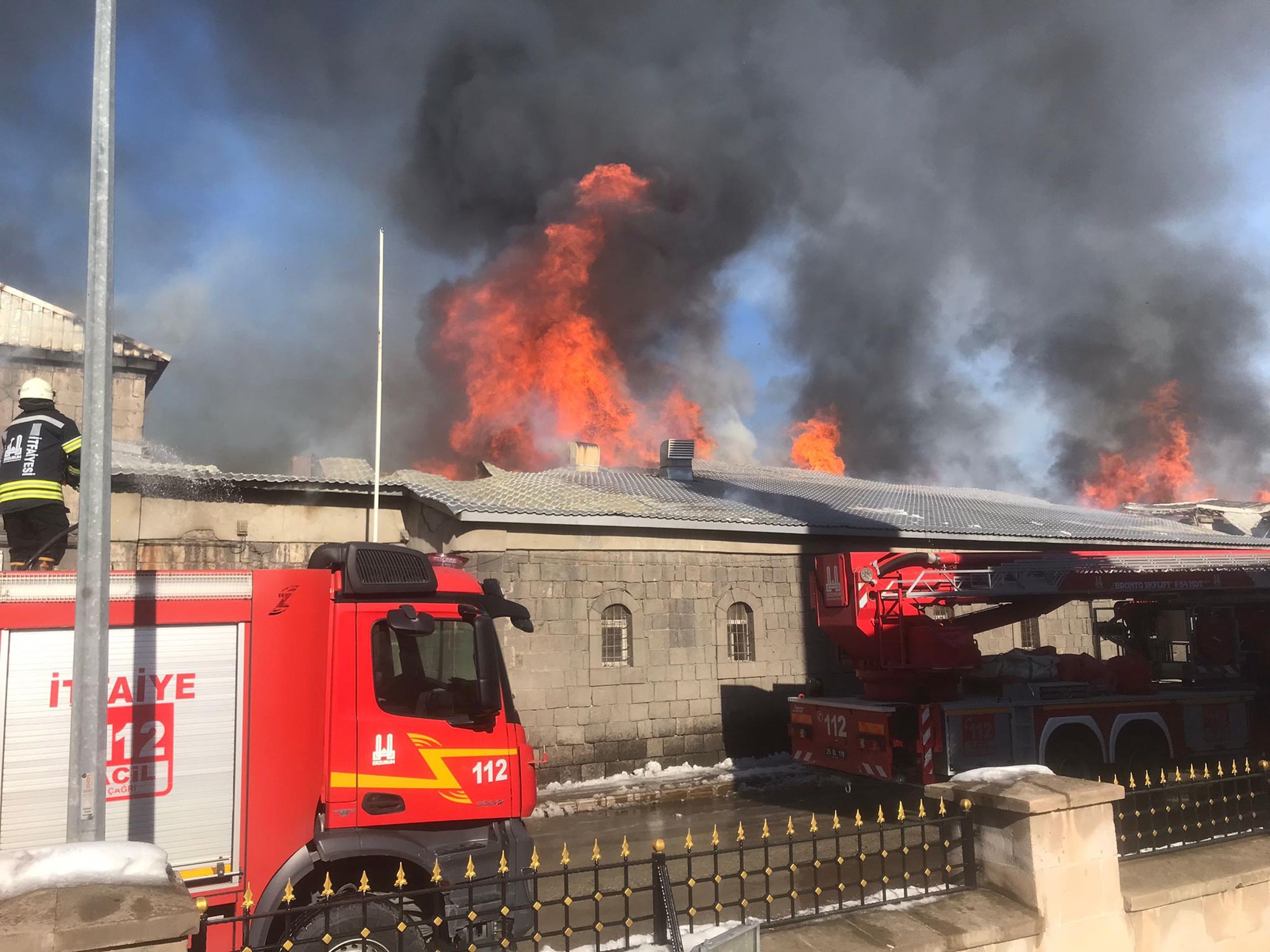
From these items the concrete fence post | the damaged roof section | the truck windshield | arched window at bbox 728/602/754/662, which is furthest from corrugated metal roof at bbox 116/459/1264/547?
the damaged roof section

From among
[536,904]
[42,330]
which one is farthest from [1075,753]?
[42,330]

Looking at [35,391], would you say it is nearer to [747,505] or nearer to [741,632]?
[741,632]

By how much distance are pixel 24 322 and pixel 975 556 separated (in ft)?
75.3

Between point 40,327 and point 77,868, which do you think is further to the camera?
point 40,327

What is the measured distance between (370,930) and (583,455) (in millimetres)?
17737

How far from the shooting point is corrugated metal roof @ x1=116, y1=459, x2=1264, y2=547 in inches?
547

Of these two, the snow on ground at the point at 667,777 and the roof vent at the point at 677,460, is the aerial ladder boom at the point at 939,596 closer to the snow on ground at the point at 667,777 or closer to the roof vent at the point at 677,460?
the snow on ground at the point at 667,777

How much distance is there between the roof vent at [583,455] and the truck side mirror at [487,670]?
16.3 meters

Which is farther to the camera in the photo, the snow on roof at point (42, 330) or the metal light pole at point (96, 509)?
the snow on roof at point (42, 330)

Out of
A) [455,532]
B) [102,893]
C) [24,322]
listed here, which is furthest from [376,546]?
[24,322]

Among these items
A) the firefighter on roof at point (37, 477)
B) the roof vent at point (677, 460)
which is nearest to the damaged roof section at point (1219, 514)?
the roof vent at point (677, 460)

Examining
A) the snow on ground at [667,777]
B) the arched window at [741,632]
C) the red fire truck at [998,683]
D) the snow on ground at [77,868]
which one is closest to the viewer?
the snow on ground at [77,868]

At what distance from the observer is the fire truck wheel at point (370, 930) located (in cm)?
481

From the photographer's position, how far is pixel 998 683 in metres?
10.9
